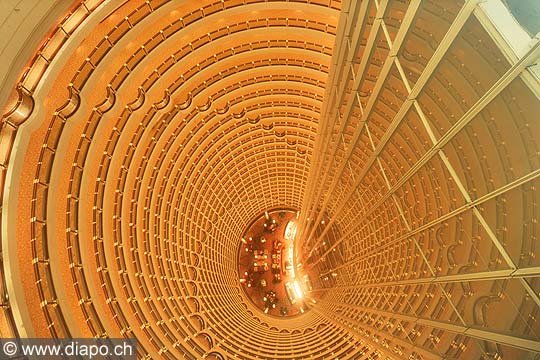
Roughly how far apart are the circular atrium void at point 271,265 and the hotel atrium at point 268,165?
1660mm

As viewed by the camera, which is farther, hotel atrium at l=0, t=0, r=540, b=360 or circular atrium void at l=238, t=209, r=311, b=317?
circular atrium void at l=238, t=209, r=311, b=317

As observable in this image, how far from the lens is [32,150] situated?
11.8 metres

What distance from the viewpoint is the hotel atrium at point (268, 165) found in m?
7.73

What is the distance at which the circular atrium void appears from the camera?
32406 mm

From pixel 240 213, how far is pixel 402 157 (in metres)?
19.7

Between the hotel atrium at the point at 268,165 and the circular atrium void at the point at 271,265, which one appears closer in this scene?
the hotel atrium at the point at 268,165

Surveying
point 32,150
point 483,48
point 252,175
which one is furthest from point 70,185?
point 252,175

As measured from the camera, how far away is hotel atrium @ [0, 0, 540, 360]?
25.4 feet

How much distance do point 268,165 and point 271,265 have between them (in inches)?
374

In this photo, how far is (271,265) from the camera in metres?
34.3

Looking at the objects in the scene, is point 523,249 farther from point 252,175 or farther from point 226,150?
point 252,175

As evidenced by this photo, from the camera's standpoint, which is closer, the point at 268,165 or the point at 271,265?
the point at 268,165

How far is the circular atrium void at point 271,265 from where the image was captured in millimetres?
32406

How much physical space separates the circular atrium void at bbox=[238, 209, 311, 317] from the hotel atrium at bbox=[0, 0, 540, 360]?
1.66 m
